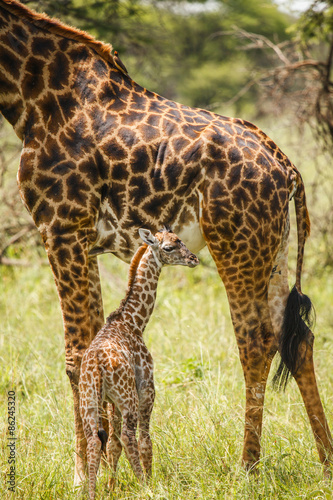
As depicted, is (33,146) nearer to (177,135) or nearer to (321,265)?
(177,135)

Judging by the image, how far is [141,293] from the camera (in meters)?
3.80

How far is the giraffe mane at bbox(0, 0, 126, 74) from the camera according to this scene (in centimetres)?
392

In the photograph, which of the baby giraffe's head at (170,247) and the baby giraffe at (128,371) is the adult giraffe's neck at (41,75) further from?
the baby giraffe at (128,371)

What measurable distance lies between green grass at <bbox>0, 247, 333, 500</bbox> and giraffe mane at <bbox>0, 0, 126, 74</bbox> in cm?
259

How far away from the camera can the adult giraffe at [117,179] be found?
3.82 m

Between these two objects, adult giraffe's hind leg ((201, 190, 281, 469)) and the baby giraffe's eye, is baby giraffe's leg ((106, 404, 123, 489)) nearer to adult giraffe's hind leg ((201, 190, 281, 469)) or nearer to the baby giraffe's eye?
adult giraffe's hind leg ((201, 190, 281, 469))

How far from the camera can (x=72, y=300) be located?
390cm

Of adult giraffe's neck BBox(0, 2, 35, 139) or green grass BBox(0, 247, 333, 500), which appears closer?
green grass BBox(0, 247, 333, 500)

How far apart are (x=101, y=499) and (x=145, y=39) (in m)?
7.91

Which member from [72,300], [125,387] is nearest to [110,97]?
[72,300]

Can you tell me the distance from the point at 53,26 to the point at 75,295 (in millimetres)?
1860

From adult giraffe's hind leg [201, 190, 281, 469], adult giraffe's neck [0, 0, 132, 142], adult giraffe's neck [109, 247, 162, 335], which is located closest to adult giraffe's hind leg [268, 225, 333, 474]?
adult giraffe's hind leg [201, 190, 281, 469]

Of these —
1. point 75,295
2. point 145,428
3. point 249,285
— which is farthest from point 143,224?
point 145,428

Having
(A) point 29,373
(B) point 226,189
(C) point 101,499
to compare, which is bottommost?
(A) point 29,373
